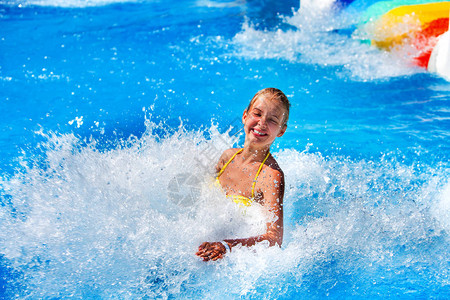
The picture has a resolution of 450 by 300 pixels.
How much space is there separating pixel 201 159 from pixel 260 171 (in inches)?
30.1

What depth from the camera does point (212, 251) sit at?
2.40 m

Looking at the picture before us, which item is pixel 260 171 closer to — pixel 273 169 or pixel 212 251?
pixel 273 169

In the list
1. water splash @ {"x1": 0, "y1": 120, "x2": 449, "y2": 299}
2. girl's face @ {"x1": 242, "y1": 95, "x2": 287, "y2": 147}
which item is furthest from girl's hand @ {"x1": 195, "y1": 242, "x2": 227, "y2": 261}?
girl's face @ {"x1": 242, "y1": 95, "x2": 287, "y2": 147}

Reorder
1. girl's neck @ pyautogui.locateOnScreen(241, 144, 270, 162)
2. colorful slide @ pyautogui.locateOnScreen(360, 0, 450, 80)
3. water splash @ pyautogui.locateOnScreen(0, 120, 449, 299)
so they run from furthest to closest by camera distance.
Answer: colorful slide @ pyautogui.locateOnScreen(360, 0, 450, 80), girl's neck @ pyautogui.locateOnScreen(241, 144, 270, 162), water splash @ pyautogui.locateOnScreen(0, 120, 449, 299)

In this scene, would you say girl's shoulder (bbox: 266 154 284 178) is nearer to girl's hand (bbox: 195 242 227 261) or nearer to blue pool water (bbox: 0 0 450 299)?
blue pool water (bbox: 0 0 450 299)

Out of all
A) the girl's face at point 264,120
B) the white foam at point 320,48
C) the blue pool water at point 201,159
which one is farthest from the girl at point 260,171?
the white foam at point 320,48

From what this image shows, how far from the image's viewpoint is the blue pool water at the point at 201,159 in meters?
2.61

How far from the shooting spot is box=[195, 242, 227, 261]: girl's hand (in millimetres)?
2402

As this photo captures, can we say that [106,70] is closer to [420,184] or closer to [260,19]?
[260,19]

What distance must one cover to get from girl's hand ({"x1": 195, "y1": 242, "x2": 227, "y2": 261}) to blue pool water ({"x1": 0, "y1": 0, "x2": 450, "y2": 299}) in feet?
0.57

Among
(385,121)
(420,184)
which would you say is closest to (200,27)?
(385,121)

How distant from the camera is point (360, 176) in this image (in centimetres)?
368

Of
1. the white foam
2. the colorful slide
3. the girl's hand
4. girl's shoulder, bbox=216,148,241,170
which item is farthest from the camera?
the white foam

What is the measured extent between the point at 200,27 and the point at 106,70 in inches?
85.7
